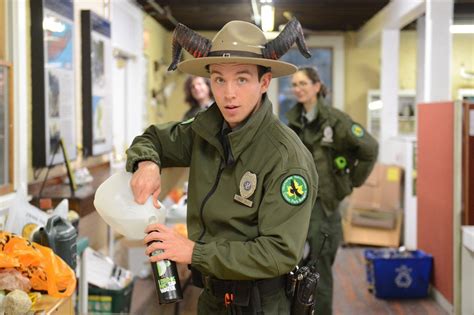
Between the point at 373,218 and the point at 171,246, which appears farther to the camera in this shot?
the point at 373,218

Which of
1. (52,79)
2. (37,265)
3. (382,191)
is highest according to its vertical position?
(52,79)

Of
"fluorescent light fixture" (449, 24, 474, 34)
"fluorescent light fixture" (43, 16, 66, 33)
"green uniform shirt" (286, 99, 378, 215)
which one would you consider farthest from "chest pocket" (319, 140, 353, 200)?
"fluorescent light fixture" (449, 24, 474, 34)

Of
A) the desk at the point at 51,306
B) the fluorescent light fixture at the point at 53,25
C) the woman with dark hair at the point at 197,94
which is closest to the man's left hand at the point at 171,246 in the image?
the desk at the point at 51,306

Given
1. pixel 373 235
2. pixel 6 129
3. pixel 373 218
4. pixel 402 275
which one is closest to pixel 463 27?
pixel 373 218

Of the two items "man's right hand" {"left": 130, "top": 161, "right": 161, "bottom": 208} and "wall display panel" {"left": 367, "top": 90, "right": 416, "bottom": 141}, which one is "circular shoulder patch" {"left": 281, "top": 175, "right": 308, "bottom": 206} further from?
"wall display panel" {"left": 367, "top": 90, "right": 416, "bottom": 141}

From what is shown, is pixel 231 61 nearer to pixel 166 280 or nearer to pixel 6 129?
pixel 166 280

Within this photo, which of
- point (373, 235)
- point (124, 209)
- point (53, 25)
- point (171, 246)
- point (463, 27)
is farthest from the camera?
point (463, 27)

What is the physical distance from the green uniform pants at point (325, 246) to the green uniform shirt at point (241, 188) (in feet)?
5.69

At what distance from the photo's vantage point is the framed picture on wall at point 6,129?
10.3 feet

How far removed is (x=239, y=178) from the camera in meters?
1.88

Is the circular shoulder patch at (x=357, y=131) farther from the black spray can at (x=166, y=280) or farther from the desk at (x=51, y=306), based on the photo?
the black spray can at (x=166, y=280)

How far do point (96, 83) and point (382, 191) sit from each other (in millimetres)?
3584

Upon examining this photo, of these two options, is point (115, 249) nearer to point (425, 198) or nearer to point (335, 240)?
point (335, 240)

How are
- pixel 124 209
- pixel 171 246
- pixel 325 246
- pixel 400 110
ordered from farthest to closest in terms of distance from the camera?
pixel 400 110 → pixel 325 246 → pixel 124 209 → pixel 171 246
